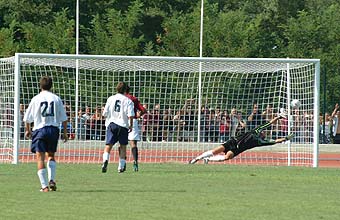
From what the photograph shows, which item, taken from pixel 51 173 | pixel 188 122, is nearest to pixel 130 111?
pixel 51 173

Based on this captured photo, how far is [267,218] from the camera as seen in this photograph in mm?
14320

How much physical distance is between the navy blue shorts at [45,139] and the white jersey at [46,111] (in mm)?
86

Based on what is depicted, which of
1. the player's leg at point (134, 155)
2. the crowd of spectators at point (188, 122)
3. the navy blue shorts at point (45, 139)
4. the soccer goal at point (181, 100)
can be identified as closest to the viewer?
the navy blue shorts at point (45, 139)

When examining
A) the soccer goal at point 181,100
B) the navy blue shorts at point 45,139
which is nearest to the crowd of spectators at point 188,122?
the soccer goal at point 181,100

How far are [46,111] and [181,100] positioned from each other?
14.8 meters

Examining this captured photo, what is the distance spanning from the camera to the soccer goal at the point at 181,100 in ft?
102

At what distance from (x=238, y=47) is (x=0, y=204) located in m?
39.3

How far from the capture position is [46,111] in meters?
18.5

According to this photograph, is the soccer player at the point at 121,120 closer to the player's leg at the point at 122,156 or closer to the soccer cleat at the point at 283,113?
the player's leg at the point at 122,156

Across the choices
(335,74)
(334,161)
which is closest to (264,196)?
(334,161)

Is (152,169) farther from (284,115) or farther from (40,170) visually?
(40,170)

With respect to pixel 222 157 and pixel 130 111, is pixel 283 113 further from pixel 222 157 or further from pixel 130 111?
pixel 130 111

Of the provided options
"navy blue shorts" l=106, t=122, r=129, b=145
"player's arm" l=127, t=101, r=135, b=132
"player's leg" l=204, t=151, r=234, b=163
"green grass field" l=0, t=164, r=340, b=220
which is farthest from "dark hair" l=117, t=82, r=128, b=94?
"player's leg" l=204, t=151, r=234, b=163

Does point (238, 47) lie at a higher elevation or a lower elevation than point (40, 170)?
higher
